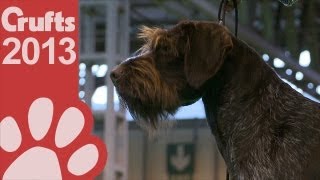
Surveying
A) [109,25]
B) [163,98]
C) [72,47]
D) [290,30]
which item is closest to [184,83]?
[163,98]

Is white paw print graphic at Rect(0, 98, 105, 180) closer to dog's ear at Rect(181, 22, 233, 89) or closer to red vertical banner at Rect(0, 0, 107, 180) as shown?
red vertical banner at Rect(0, 0, 107, 180)

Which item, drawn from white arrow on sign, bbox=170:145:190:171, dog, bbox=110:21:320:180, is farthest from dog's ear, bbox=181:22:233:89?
white arrow on sign, bbox=170:145:190:171

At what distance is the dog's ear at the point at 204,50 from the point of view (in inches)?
106

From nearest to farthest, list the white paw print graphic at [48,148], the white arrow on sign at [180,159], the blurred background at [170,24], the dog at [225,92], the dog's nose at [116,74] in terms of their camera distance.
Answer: the dog at [225,92], the dog's nose at [116,74], the white paw print graphic at [48,148], the blurred background at [170,24], the white arrow on sign at [180,159]

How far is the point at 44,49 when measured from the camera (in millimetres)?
Answer: 3785

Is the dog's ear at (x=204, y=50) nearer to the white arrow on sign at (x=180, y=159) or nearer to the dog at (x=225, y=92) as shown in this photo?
the dog at (x=225, y=92)

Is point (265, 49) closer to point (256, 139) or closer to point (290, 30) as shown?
Answer: point (290, 30)

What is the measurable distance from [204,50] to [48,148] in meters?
1.27

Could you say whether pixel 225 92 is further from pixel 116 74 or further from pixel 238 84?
pixel 116 74

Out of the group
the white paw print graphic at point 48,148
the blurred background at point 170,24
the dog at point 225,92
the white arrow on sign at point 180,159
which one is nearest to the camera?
the dog at point 225,92

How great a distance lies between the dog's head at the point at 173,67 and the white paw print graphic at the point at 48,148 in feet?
3.24

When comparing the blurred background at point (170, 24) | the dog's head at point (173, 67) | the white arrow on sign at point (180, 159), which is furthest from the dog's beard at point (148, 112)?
the white arrow on sign at point (180, 159)

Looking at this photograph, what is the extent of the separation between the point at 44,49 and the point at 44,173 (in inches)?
21.8

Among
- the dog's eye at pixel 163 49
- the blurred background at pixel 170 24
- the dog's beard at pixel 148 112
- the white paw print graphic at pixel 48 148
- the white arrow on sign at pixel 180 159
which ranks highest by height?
the dog's eye at pixel 163 49
